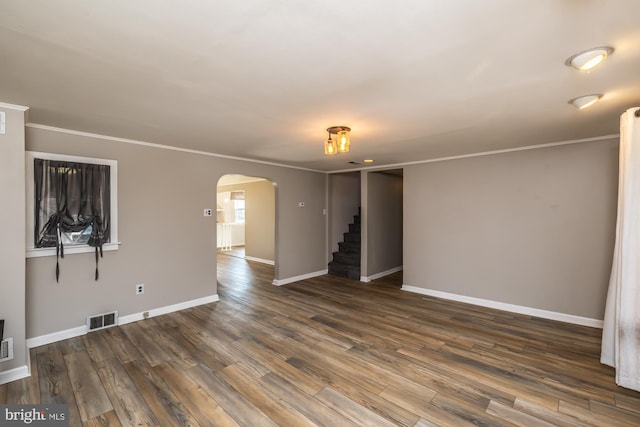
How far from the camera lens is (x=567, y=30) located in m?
1.38

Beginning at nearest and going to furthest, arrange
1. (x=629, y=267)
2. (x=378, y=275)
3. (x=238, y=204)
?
(x=629, y=267)
(x=378, y=275)
(x=238, y=204)

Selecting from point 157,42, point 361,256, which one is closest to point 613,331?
point 361,256

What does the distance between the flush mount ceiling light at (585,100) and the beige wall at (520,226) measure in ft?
5.81

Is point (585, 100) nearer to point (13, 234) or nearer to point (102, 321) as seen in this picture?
point (13, 234)

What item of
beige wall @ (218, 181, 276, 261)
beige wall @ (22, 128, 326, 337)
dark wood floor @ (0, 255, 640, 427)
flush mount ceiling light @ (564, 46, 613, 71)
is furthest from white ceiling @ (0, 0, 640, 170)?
beige wall @ (218, 181, 276, 261)

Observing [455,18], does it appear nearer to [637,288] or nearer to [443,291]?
[637,288]

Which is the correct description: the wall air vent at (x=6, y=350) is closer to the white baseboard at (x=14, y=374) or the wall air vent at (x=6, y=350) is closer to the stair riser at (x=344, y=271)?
the white baseboard at (x=14, y=374)

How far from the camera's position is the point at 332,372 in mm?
2572

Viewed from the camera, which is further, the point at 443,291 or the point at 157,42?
the point at 443,291

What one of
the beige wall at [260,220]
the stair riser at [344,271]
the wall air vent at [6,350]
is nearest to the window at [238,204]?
the beige wall at [260,220]

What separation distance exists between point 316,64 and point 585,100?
7.18ft

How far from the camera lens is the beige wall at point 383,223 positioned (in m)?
5.97

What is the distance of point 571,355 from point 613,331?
47cm

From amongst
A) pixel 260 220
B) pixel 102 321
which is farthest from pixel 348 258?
pixel 102 321
